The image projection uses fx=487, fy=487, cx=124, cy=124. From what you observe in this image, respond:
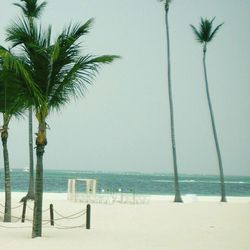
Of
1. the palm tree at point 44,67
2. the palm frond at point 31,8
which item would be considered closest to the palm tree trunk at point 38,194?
the palm tree at point 44,67

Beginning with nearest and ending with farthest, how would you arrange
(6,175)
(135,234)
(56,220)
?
(135,234), (6,175), (56,220)

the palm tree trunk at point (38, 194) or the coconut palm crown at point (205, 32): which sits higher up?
the coconut palm crown at point (205, 32)

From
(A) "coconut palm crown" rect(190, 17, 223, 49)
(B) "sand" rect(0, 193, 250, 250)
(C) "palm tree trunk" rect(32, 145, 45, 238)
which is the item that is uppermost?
(A) "coconut palm crown" rect(190, 17, 223, 49)

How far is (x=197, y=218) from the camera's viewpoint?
65.5 ft

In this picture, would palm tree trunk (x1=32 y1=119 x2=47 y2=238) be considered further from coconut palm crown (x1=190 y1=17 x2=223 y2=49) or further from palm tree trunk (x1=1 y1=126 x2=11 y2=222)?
coconut palm crown (x1=190 y1=17 x2=223 y2=49)

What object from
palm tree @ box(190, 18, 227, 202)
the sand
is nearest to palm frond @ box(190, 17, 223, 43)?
palm tree @ box(190, 18, 227, 202)

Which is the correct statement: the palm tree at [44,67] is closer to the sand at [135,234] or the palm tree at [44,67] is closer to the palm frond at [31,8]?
the sand at [135,234]

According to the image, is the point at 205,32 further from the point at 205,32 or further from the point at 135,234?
the point at 135,234

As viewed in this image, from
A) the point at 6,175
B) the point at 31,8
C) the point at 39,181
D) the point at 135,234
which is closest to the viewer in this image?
the point at 39,181

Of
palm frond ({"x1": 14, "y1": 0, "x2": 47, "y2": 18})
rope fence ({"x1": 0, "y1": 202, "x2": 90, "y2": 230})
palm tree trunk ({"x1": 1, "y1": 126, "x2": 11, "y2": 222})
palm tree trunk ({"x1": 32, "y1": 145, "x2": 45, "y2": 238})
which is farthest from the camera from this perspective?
palm frond ({"x1": 14, "y1": 0, "x2": 47, "y2": 18})

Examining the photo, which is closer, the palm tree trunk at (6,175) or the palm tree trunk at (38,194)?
the palm tree trunk at (38,194)

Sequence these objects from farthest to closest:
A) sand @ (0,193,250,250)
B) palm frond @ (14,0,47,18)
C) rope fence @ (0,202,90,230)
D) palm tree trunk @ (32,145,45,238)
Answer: palm frond @ (14,0,47,18) < rope fence @ (0,202,90,230) < palm tree trunk @ (32,145,45,238) < sand @ (0,193,250,250)

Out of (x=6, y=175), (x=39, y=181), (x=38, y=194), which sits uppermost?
(x=6, y=175)

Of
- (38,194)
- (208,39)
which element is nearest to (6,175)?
(38,194)
